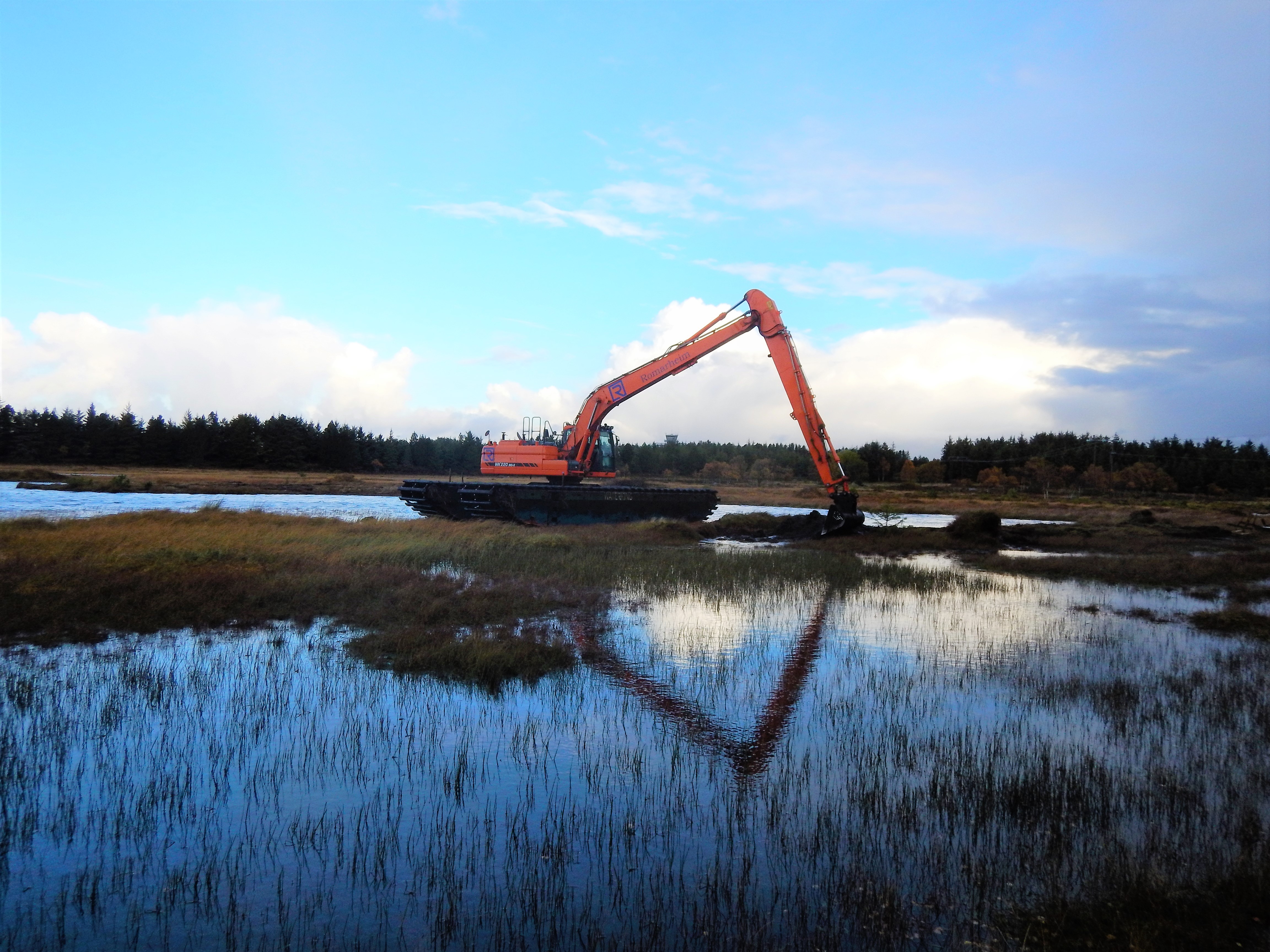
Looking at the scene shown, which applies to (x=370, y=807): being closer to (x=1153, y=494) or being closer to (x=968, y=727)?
(x=968, y=727)

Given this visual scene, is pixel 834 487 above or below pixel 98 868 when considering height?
above

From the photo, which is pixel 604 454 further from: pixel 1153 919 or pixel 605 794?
pixel 1153 919

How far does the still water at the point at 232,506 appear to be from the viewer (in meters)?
31.2

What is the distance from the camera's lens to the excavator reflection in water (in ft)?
25.2

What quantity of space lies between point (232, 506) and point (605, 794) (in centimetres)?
3751

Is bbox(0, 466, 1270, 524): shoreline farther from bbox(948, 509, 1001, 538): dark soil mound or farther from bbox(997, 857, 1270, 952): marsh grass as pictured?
bbox(997, 857, 1270, 952): marsh grass

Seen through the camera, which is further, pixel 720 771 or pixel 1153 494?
pixel 1153 494

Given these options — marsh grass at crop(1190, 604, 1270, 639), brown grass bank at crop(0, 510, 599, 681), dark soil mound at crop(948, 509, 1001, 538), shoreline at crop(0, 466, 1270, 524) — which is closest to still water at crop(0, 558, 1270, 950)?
brown grass bank at crop(0, 510, 599, 681)

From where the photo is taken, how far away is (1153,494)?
8100cm

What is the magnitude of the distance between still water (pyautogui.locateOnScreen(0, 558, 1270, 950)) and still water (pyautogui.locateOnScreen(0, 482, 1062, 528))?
20887mm

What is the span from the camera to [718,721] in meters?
8.62

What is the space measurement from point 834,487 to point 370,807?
2628 cm

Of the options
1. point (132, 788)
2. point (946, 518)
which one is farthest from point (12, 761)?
point (946, 518)

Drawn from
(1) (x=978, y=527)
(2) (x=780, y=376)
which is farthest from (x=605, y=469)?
(1) (x=978, y=527)
